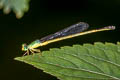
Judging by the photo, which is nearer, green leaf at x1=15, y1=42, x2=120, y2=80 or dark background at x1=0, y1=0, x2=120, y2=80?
green leaf at x1=15, y1=42, x2=120, y2=80

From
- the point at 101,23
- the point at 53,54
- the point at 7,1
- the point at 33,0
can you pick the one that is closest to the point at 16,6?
the point at 7,1

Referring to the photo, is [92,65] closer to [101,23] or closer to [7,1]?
[7,1]

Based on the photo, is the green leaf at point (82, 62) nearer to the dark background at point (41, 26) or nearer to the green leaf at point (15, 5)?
the green leaf at point (15, 5)

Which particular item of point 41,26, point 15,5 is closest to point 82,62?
point 15,5

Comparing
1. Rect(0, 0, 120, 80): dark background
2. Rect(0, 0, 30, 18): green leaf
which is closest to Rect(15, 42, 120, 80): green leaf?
Rect(0, 0, 30, 18): green leaf

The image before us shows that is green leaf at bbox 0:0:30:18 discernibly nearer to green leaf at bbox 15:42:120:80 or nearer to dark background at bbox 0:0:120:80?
green leaf at bbox 15:42:120:80

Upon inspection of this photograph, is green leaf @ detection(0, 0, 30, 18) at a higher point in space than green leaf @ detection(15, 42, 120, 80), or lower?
higher

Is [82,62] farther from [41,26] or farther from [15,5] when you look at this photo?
[41,26]
